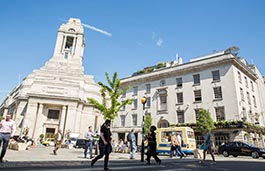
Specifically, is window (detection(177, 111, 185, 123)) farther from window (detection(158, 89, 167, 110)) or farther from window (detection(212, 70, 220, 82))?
window (detection(212, 70, 220, 82))

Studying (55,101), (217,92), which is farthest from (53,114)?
(217,92)

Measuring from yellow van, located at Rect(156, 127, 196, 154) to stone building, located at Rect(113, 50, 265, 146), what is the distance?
13.9 feet

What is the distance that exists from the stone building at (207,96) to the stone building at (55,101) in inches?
371

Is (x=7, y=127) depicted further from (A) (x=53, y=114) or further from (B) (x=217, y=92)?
(A) (x=53, y=114)

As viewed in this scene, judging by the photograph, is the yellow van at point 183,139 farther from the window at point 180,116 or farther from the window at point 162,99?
the window at point 162,99

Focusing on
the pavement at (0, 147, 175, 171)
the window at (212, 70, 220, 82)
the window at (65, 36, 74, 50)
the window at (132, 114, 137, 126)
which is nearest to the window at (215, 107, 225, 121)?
the window at (212, 70, 220, 82)

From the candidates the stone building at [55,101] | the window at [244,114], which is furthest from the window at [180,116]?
the stone building at [55,101]

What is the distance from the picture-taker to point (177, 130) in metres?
21.5

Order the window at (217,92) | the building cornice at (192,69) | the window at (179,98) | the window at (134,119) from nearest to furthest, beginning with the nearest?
the window at (217,92) → the building cornice at (192,69) → the window at (179,98) → the window at (134,119)

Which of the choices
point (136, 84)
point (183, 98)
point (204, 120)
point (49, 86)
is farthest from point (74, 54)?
point (204, 120)

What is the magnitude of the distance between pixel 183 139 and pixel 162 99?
15589mm

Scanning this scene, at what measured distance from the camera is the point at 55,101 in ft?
137

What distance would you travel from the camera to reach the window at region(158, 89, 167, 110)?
116 feet

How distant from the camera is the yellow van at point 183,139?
20.3 meters
